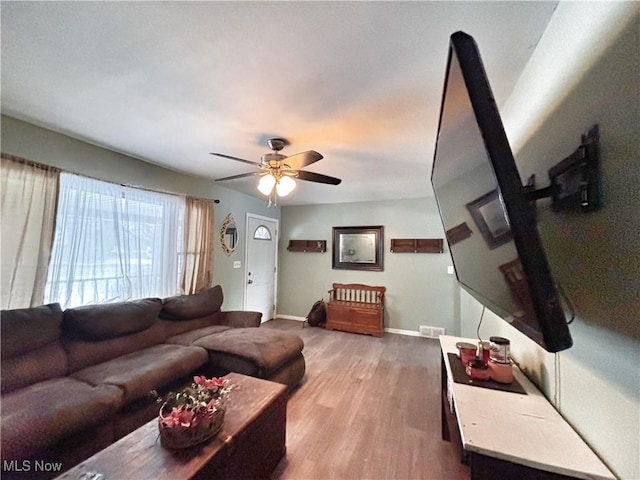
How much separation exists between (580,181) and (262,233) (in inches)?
187

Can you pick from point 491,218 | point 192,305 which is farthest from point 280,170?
point 192,305

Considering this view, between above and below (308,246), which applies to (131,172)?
above

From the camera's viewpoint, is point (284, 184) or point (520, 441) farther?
point (284, 184)

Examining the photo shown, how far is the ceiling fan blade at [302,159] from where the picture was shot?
76.4 inches

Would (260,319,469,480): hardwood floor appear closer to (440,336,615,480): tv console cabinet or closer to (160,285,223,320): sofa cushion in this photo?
(440,336,615,480): tv console cabinet

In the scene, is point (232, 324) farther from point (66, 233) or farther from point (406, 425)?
point (406, 425)

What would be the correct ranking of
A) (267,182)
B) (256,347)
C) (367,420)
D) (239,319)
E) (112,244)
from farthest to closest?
(239,319)
(112,244)
(256,347)
(267,182)
(367,420)

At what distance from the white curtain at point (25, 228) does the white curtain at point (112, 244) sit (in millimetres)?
83

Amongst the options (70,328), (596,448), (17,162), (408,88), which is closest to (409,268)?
(408,88)

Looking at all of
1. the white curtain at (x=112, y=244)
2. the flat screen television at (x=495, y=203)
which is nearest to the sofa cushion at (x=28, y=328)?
the white curtain at (x=112, y=244)

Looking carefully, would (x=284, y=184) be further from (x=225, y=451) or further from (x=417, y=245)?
(x=417, y=245)

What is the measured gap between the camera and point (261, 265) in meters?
5.05
